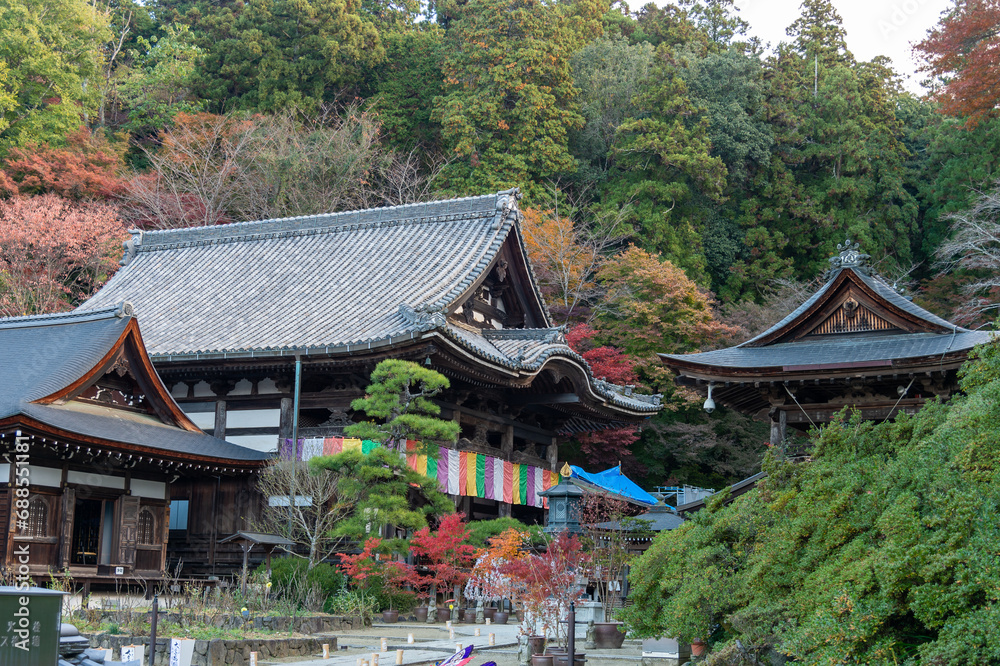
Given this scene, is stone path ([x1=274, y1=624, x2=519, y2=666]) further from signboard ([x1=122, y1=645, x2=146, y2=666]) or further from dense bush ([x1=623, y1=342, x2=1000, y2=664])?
dense bush ([x1=623, y1=342, x2=1000, y2=664])

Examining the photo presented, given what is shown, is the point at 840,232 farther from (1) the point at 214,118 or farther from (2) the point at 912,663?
(2) the point at 912,663

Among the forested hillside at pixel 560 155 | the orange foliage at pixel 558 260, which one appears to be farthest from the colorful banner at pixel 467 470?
the orange foliage at pixel 558 260

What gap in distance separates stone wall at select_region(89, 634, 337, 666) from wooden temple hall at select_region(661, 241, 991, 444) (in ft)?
23.5

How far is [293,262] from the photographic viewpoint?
24438mm

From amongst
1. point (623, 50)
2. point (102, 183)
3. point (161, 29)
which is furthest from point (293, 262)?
point (161, 29)

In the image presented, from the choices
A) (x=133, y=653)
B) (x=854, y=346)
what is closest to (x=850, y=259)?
(x=854, y=346)

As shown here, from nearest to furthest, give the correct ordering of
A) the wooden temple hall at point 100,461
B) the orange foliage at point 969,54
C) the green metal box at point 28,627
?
the green metal box at point 28,627
the wooden temple hall at point 100,461
the orange foliage at point 969,54

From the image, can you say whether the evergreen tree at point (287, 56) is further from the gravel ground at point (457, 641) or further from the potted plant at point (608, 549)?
the gravel ground at point (457, 641)

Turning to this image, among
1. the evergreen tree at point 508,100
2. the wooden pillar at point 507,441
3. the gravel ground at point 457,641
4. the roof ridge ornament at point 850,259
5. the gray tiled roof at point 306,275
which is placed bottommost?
the gravel ground at point 457,641

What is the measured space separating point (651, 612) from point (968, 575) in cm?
→ 402

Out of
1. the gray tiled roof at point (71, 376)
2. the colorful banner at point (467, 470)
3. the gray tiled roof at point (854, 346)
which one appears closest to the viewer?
the gray tiled roof at point (854, 346)

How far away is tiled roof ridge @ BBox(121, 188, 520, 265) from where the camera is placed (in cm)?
2406

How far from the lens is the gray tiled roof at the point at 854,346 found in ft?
45.6

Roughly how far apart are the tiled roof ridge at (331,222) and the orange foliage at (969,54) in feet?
45.4
